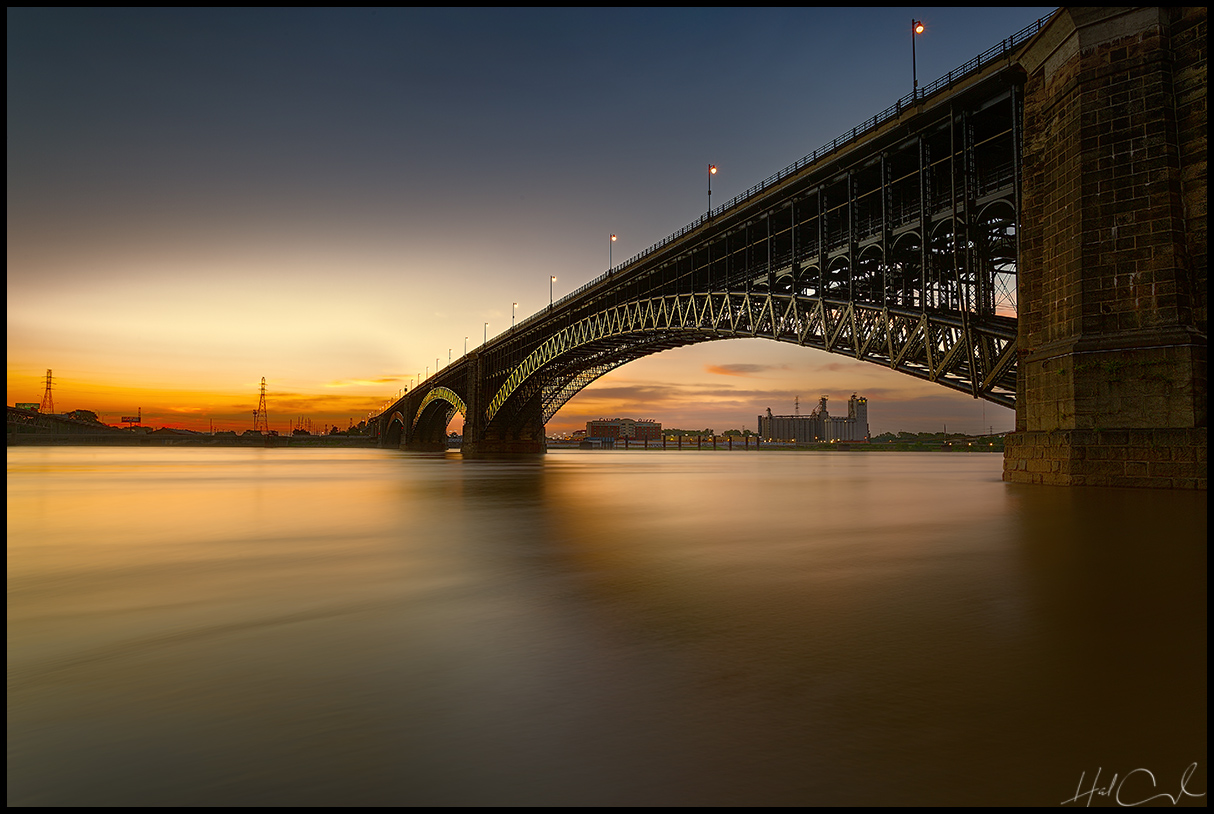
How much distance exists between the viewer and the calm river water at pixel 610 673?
2768mm

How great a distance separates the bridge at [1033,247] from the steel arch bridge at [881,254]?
115 mm

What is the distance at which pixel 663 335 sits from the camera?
183ft

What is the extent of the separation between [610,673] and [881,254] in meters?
32.9

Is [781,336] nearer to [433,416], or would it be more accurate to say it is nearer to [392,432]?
[433,416]

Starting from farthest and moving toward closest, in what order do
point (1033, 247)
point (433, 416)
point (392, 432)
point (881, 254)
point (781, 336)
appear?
point (392, 432) → point (433, 416) → point (781, 336) → point (881, 254) → point (1033, 247)

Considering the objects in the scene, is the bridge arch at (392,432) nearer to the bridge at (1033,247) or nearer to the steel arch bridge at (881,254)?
the steel arch bridge at (881,254)

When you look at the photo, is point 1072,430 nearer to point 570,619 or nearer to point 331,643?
point 570,619

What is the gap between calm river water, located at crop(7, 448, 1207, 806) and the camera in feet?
9.08

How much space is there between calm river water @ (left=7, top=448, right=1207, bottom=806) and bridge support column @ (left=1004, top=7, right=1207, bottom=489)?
9.72 metres

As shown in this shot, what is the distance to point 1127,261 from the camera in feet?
60.5

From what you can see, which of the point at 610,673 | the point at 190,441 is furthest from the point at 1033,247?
the point at 190,441
